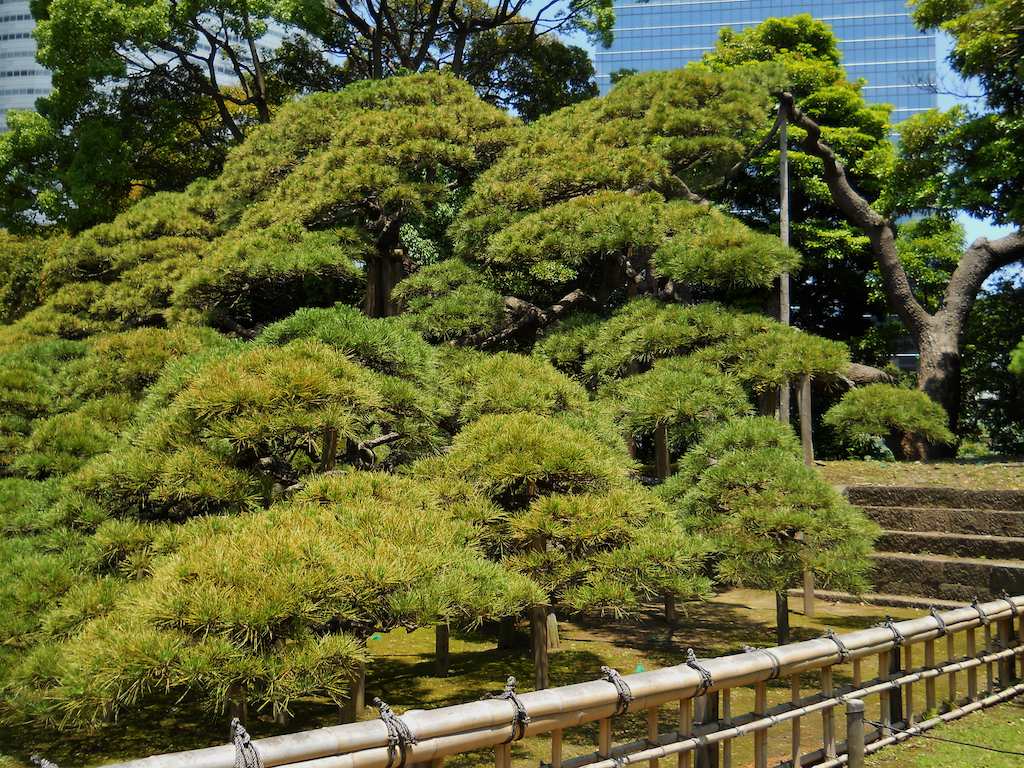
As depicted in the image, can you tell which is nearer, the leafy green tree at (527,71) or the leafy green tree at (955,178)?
the leafy green tree at (955,178)

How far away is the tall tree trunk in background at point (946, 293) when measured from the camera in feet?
38.7

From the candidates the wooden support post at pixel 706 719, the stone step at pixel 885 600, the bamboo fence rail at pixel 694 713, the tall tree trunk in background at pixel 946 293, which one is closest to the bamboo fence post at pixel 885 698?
the bamboo fence rail at pixel 694 713

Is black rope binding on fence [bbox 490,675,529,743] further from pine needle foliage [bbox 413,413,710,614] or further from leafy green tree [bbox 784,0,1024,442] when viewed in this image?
leafy green tree [bbox 784,0,1024,442]

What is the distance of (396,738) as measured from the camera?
2424 millimetres

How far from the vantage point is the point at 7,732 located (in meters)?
4.79

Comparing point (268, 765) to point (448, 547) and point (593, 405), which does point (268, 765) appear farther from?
point (593, 405)

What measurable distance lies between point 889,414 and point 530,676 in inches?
135

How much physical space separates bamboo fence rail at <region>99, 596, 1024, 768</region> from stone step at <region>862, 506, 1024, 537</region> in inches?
126

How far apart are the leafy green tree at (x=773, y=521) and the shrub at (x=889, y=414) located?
1.63 m

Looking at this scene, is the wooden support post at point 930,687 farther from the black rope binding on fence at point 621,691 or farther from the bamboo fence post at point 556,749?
the bamboo fence post at point 556,749

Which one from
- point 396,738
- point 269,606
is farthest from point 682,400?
point 396,738

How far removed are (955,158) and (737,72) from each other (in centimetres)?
489

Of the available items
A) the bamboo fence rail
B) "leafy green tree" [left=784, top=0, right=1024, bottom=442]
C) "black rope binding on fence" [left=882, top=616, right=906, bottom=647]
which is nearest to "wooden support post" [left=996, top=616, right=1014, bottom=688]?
the bamboo fence rail

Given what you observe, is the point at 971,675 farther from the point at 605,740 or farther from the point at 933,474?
the point at 933,474
